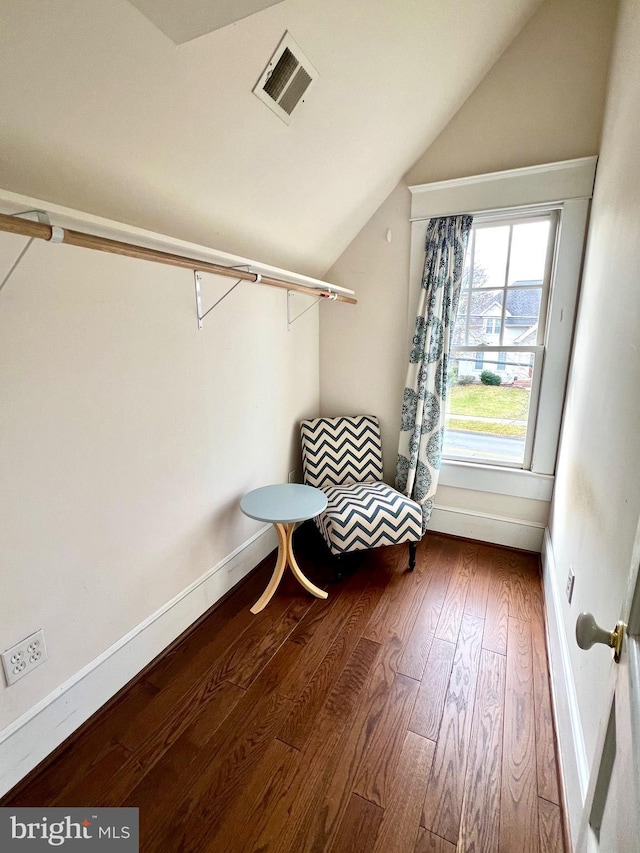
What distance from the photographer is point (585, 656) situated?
1.15 m

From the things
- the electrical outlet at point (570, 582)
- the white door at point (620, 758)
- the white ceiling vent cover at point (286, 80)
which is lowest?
the electrical outlet at point (570, 582)

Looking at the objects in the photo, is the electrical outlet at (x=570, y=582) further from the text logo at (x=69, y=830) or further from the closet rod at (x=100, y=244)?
the closet rod at (x=100, y=244)

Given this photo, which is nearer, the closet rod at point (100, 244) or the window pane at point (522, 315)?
the closet rod at point (100, 244)

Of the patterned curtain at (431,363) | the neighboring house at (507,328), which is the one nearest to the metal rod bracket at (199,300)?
the patterned curtain at (431,363)

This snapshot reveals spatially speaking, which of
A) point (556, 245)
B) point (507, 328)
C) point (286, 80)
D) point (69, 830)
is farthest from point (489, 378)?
point (69, 830)

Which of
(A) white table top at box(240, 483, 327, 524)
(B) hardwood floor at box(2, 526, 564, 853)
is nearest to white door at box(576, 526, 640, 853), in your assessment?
(B) hardwood floor at box(2, 526, 564, 853)

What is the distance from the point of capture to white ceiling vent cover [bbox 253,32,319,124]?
1261 millimetres

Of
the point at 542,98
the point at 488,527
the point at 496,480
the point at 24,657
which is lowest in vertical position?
the point at 488,527

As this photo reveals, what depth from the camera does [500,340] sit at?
2363 mm

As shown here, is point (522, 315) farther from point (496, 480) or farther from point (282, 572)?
point (282, 572)

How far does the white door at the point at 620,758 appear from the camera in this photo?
0.47 meters

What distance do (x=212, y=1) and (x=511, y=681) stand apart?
2341 millimetres

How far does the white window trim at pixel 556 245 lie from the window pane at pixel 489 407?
0.10m

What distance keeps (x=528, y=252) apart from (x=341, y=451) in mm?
1631
